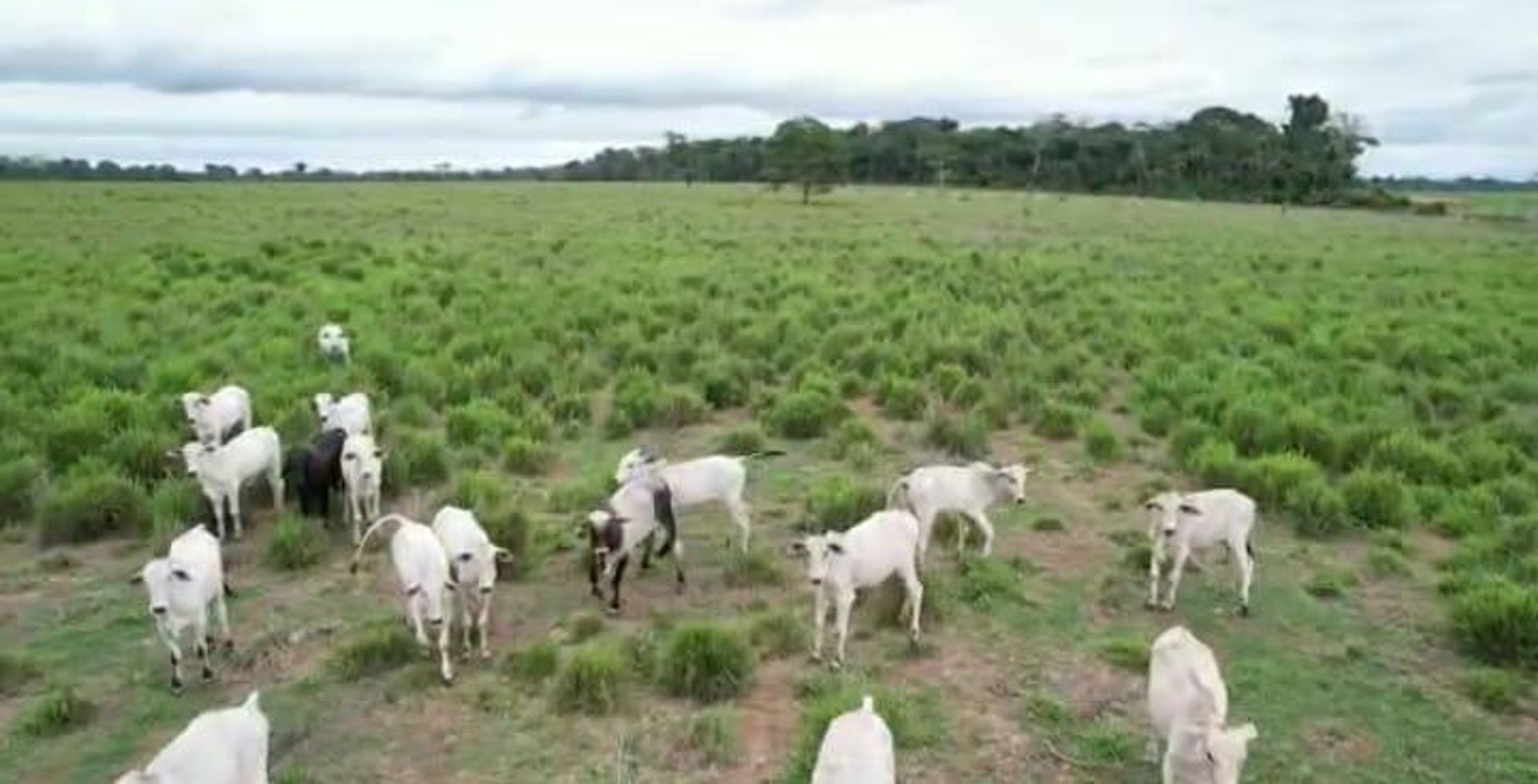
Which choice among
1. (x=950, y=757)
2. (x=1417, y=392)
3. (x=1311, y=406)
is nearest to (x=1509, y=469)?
(x=1311, y=406)

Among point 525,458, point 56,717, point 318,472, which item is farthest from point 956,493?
point 56,717

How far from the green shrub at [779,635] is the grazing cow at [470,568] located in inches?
81.1

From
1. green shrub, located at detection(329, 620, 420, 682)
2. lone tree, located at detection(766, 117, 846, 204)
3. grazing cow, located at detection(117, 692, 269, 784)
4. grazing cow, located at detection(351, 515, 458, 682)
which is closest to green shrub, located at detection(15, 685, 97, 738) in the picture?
green shrub, located at detection(329, 620, 420, 682)

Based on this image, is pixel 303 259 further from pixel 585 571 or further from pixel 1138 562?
pixel 1138 562

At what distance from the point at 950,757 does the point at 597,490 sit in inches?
249

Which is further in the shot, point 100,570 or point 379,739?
point 100,570

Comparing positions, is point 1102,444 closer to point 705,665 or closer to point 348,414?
point 705,665

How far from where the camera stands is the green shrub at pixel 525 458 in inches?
604

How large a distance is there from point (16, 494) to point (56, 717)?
5.52 metres

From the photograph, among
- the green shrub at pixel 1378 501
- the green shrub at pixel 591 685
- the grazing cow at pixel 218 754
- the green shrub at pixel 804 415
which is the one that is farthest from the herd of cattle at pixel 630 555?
the green shrub at pixel 804 415

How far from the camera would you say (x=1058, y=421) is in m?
17.3

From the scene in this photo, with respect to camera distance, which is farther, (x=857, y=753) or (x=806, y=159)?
(x=806, y=159)

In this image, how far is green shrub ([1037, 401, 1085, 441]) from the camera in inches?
677

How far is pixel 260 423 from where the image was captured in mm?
16719
